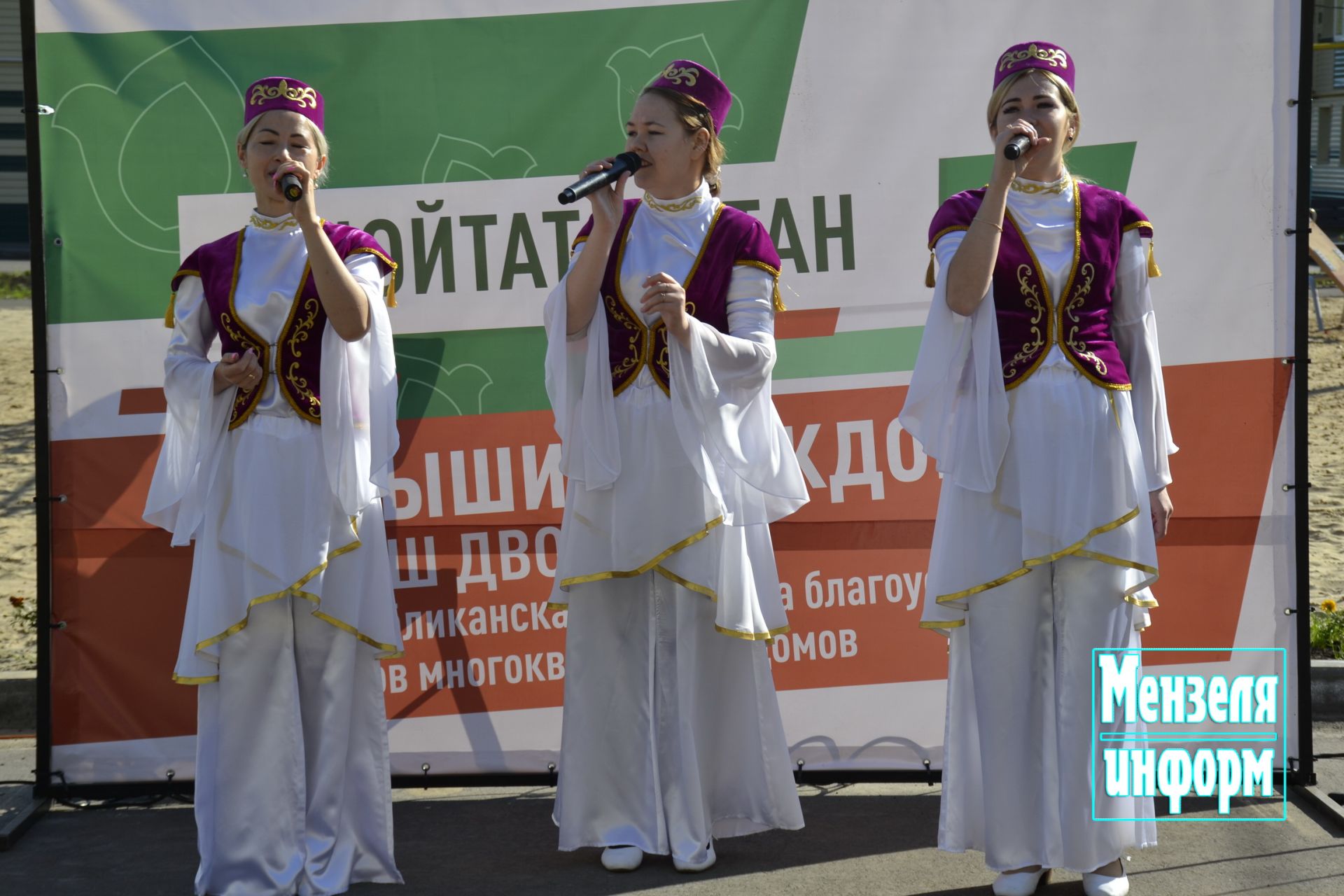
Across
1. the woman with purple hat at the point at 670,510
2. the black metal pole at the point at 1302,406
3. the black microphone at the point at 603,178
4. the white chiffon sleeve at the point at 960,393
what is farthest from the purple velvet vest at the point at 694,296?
the black metal pole at the point at 1302,406

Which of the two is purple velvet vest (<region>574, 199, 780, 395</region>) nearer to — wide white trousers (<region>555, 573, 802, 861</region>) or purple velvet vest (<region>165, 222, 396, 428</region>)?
wide white trousers (<region>555, 573, 802, 861</region>)

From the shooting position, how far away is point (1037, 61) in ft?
11.3

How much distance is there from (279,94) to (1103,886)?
8.87ft

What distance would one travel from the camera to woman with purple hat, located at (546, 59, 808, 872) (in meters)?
3.67

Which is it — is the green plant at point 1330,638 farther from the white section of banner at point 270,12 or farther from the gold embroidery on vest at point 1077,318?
the white section of banner at point 270,12

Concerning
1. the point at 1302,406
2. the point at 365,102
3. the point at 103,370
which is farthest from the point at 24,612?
the point at 1302,406

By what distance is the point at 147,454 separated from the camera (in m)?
4.64

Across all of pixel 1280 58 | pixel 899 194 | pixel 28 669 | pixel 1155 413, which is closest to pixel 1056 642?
pixel 1155 413

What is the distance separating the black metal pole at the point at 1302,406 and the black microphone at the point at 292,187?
2951mm

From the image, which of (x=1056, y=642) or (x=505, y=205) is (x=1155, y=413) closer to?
(x=1056, y=642)

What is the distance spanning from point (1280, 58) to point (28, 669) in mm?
4994

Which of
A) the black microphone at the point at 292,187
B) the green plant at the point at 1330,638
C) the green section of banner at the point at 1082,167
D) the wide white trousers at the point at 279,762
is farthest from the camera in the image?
the green plant at the point at 1330,638

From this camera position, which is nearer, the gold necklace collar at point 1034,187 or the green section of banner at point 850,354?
the gold necklace collar at point 1034,187

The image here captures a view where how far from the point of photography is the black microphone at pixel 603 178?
3.31m
